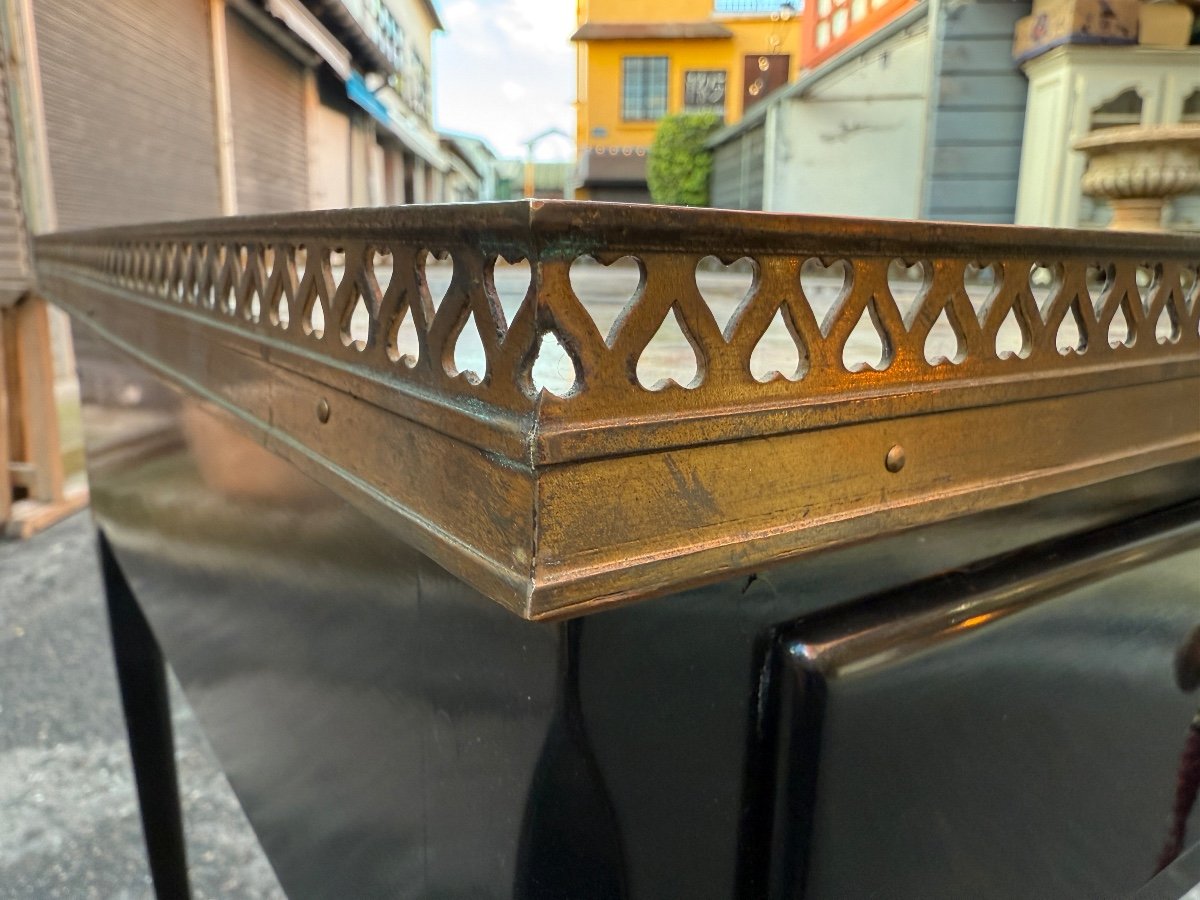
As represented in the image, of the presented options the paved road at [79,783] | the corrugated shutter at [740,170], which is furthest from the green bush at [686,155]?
the paved road at [79,783]

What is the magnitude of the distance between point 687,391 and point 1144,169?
2.49m

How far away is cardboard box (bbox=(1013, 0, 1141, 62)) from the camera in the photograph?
3885 millimetres

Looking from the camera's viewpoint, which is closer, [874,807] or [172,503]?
[874,807]

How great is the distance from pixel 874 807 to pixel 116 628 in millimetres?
1463

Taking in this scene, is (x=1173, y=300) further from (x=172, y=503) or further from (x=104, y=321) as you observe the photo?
(x=104, y=321)

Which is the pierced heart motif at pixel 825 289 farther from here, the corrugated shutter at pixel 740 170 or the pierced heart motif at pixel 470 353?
the corrugated shutter at pixel 740 170

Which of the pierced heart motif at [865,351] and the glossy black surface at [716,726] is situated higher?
the pierced heart motif at [865,351]

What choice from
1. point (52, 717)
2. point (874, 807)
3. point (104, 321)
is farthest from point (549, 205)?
point (52, 717)

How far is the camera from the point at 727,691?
417 millimetres

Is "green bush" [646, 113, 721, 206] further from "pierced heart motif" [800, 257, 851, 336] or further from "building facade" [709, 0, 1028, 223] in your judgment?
"pierced heart motif" [800, 257, 851, 336]

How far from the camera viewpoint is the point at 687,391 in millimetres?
319

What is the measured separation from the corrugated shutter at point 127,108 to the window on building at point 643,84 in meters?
8.05

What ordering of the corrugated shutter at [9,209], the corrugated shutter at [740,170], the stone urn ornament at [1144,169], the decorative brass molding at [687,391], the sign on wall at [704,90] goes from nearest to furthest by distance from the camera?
the decorative brass molding at [687,391]
the stone urn ornament at [1144,169]
the corrugated shutter at [9,209]
the corrugated shutter at [740,170]
the sign on wall at [704,90]

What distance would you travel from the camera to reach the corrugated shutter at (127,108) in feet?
14.9
